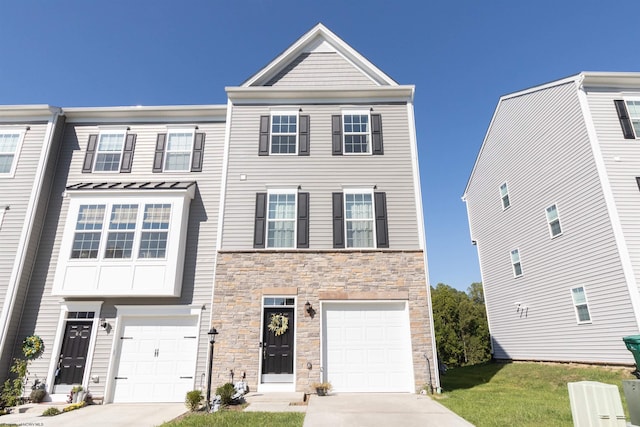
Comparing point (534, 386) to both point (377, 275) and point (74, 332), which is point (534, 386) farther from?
point (74, 332)

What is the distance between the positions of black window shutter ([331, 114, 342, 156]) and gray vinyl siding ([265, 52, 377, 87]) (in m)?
1.40

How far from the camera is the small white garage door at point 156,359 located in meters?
9.62

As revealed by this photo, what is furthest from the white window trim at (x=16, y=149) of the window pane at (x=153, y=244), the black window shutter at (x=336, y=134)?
the black window shutter at (x=336, y=134)

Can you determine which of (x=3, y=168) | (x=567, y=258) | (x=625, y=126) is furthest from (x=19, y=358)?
(x=625, y=126)

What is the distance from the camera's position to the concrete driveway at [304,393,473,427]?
625 cm

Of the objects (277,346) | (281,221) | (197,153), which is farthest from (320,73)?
(277,346)

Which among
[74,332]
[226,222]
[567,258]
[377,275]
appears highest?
[226,222]

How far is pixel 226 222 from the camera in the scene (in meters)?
10.8

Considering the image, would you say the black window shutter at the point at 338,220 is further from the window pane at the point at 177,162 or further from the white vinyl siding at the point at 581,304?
the white vinyl siding at the point at 581,304

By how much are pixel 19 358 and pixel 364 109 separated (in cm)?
1307

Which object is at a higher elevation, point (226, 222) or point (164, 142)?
point (164, 142)

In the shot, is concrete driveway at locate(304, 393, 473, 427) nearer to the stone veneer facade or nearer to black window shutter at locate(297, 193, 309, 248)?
the stone veneer facade

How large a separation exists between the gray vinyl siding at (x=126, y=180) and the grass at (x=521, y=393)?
23.4 ft

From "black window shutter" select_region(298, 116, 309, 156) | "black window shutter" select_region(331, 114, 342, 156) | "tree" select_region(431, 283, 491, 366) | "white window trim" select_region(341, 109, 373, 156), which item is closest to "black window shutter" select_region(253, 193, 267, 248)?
"black window shutter" select_region(298, 116, 309, 156)
